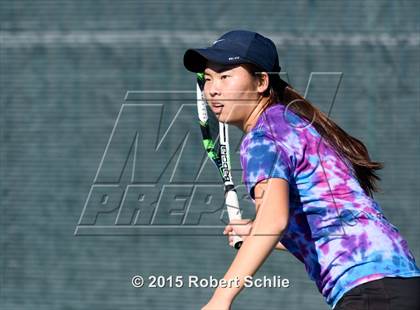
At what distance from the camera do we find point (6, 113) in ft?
15.5

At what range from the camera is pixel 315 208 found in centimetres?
209

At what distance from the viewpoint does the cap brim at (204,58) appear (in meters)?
2.26

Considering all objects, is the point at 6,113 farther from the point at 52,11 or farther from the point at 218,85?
the point at 218,85

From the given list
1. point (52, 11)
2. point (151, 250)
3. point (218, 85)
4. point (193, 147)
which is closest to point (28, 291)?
point (151, 250)

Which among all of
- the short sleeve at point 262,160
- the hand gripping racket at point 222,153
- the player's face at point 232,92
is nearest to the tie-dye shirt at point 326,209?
the short sleeve at point 262,160

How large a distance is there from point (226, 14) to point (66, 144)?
3.30 feet

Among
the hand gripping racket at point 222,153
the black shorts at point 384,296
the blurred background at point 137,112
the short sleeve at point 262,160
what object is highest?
the short sleeve at point 262,160

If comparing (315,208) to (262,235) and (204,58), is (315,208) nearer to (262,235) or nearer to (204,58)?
(262,235)

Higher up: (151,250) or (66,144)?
(66,144)

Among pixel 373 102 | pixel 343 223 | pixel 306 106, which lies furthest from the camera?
pixel 373 102

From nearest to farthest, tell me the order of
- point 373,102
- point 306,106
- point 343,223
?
point 343,223, point 306,106, point 373,102

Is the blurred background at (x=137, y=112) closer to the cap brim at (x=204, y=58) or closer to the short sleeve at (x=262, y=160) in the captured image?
the cap brim at (x=204, y=58)

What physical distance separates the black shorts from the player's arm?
0.79 ft

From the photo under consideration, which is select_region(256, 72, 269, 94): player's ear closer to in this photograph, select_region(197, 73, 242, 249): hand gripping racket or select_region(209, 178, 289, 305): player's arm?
select_region(209, 178, 289, 305): player's arm
